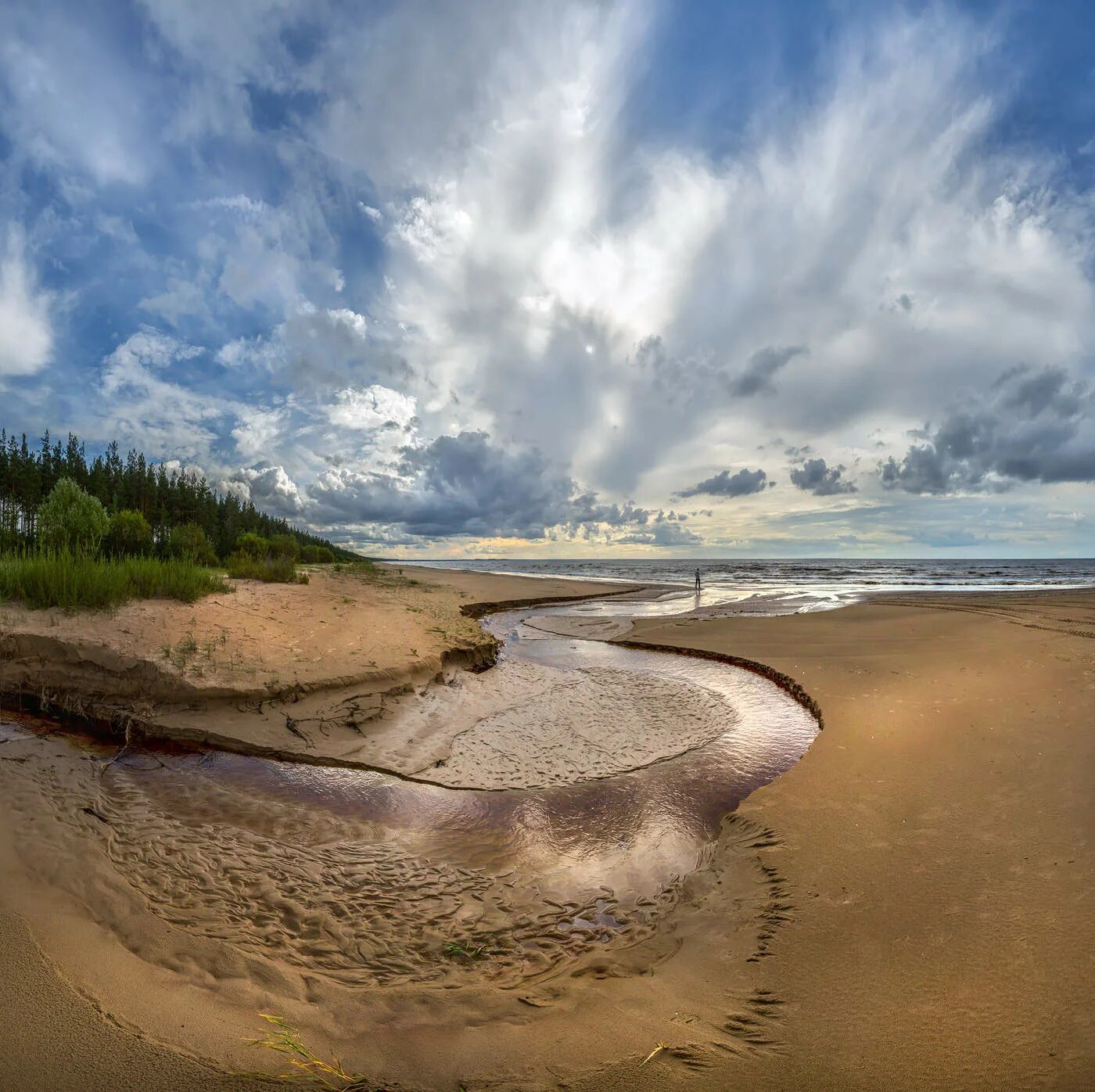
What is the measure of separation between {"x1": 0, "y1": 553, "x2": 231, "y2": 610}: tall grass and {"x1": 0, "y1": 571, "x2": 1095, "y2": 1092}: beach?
4155 millimetres

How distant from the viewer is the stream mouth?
338 centimetres

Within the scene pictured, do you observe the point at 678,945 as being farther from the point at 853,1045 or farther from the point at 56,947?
the point at 56,947

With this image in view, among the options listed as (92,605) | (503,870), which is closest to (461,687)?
(503,870)

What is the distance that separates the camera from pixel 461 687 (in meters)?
10.0

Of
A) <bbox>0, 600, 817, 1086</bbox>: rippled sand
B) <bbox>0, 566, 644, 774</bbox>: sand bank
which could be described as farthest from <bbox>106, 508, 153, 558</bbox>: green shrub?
<bbox>0, 600, 817, 1086</bbox>: rippled sand

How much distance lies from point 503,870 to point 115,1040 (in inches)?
108

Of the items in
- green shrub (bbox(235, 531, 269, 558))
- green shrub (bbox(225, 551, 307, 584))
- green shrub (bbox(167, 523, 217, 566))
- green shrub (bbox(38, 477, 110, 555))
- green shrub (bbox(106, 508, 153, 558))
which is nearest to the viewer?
green shrub (bbox(225, 551, 307, 584))

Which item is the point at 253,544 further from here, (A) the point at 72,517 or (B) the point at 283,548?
(A) the point at 72,517

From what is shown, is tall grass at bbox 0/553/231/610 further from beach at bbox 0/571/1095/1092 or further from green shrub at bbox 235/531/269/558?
green shrub at bbox 235/531/269/558

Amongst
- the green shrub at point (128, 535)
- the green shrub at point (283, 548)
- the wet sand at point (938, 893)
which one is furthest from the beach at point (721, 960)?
the green shrub at point (283, 548)

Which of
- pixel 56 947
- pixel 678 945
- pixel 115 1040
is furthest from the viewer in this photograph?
pixel 678 945

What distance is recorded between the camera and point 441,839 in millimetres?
4875

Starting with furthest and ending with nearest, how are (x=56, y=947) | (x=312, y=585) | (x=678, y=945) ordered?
(x=312, y=585)
(x=678, y=945)
(x=56, y=947)

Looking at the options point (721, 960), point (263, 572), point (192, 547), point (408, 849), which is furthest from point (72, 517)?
point (721, 960)
